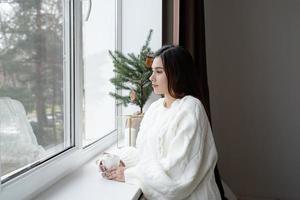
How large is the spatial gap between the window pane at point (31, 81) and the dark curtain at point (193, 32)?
27.2 inches

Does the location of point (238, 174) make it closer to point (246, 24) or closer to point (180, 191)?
point (246, 24)

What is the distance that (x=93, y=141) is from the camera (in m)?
1.67

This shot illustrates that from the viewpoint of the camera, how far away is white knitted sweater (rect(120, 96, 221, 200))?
3.47 feet

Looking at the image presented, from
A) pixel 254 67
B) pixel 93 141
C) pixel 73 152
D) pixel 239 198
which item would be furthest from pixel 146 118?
pixel 239 198

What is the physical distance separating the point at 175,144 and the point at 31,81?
0.56 meters

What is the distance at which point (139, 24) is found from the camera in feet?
6.40

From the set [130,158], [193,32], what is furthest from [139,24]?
[130,158]

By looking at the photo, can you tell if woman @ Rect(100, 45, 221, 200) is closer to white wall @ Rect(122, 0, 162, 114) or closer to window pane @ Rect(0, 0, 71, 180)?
window pane @ Rect(0, 0, 71, 180)

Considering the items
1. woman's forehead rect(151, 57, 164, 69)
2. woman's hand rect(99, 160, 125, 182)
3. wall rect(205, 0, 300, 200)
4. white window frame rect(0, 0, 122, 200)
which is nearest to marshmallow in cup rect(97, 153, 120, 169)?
woman's hand rect(99, 160, 125, 182)

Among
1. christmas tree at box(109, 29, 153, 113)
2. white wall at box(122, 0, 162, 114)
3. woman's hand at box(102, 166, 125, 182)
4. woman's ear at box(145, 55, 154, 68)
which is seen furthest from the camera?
white wall at box(122, 0, 162, 114)

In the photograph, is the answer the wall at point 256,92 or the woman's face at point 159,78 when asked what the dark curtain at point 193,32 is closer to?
the woman's face at point 159,78

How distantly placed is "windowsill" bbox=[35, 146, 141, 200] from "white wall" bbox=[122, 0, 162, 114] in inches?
29.1

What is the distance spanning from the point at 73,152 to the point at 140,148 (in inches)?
12.6

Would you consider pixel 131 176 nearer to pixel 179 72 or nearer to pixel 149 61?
pixel 179 72
